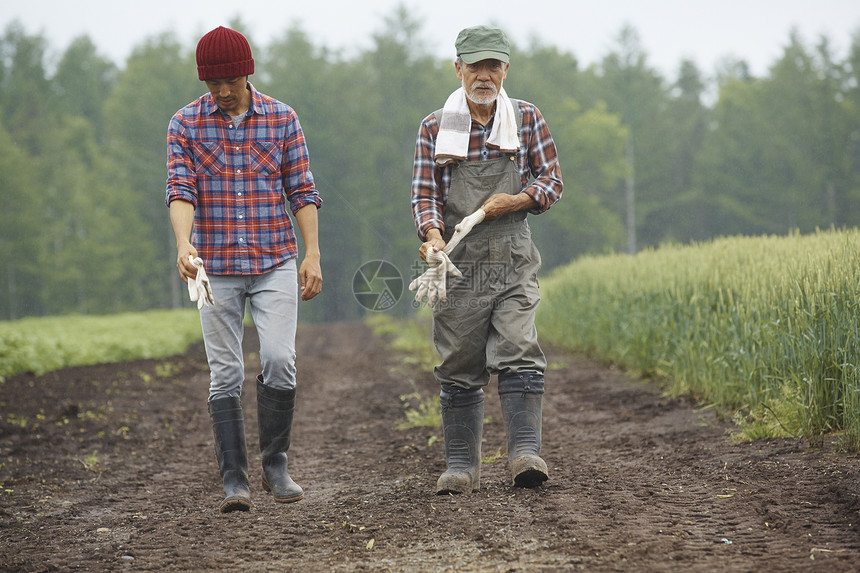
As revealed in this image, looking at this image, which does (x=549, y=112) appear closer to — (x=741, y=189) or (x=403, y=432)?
(x=741, y=189)

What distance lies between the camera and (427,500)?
354cm

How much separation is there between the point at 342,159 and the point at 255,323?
→ 37392mm

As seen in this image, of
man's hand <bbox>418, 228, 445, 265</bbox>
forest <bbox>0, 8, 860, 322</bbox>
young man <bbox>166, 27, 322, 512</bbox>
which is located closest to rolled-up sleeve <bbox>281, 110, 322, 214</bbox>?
young man <bbox>166, 27, 322, 512</bbox>

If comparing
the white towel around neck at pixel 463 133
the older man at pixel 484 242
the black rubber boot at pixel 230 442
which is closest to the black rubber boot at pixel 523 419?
the older man at pixel 484 242

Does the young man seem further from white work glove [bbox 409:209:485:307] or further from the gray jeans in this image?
white work glove [bbox 409:209:485:307]

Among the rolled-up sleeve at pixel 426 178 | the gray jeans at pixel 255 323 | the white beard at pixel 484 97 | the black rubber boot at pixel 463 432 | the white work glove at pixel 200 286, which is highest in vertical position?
the white beard at pixel 484 97

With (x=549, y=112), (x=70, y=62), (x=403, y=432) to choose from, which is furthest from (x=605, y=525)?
(x=70, y=62)

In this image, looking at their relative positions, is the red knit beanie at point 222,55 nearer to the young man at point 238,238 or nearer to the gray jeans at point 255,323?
the young man at point 238,238

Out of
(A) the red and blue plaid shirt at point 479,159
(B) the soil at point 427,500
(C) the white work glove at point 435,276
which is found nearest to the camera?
(B) the soil at point 427,500

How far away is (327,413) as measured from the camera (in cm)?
752

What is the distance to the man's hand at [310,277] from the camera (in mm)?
3576

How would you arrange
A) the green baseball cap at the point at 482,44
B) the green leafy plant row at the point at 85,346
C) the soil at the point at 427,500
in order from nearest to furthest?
1. the soil at the point at 427,500
2. the green baseball cap at the point at 482,44
3. the green leafy plant row at the point at 85,346

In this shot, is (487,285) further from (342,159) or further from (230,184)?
(342,159)

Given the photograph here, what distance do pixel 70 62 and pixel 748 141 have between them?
41.3 m
